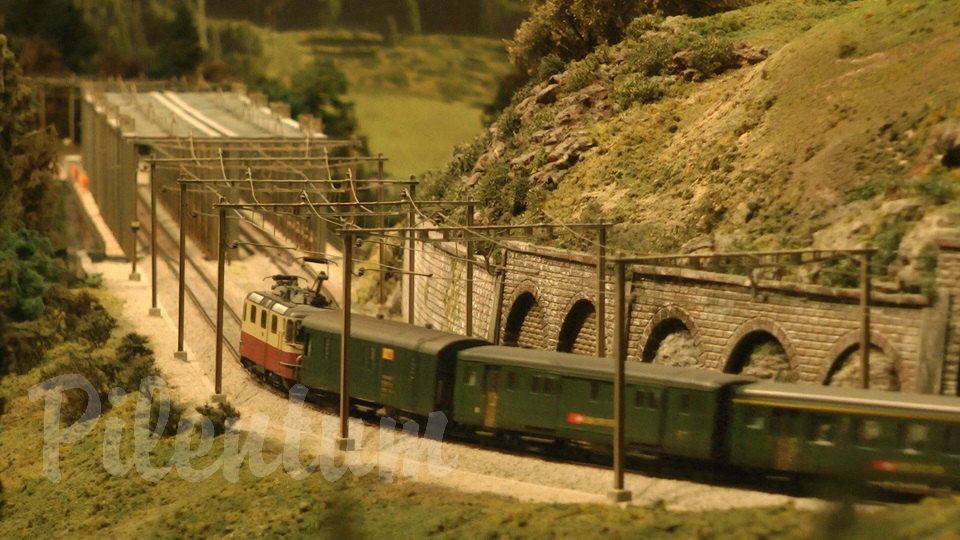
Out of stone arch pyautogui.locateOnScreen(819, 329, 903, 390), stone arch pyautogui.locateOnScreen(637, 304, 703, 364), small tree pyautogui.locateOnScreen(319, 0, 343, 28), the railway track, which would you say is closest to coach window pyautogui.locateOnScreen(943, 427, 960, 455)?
stone arch pyautogui.locateOnScreen(819, 329, 903, 390)

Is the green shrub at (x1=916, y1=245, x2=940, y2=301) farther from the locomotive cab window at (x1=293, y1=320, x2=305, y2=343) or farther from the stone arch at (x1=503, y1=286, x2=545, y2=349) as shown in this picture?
the locomotive cab window at (x1=293, y1=320, x2=305, y2=343)

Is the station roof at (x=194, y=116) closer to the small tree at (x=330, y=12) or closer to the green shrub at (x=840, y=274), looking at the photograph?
the small tree at (x=330, y=12)

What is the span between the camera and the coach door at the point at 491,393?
31.8 metres

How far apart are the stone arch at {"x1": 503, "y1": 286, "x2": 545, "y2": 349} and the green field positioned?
46.1m

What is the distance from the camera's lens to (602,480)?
29266 mm

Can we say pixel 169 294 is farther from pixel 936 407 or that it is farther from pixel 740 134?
pixel 936 407

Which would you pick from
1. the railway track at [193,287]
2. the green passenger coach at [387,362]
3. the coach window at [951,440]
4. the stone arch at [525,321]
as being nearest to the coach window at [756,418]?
the coach window at [951,440]

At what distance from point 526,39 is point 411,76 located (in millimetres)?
38670

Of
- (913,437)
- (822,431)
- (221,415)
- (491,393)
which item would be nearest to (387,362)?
(491,393)

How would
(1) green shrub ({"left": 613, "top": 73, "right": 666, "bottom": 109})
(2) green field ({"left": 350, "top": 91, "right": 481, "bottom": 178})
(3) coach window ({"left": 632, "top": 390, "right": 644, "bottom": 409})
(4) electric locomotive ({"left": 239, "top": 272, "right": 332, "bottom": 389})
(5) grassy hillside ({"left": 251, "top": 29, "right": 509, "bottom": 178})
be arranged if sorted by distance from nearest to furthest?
1. (3) coach window ({"left": 632, "top": 390, "right": 644, "bottom": 409})
2. (4) electric locomotive ({"left": 239, "top": 272, "right": 332, "bottom": 389})
3. (1) green shrub ({"left": 613, "top": 73, "right": 666, "bottom": 109})
4. (2) green field ({"left": 350, "top": 91, "right": 481, "bottom": 178})
5. (5) grassy hillside ({"left": 251, "top": 29, "right": 509, "bottom": 178})

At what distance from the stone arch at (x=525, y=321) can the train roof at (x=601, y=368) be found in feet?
24.8

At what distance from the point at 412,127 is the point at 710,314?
6225 centimetres

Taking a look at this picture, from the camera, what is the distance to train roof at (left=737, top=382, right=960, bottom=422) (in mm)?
25656

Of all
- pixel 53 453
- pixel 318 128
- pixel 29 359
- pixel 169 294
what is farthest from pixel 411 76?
pixel 53 453
